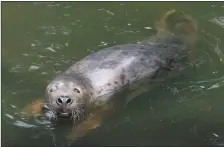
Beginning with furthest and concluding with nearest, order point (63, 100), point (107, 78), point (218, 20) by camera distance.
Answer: point (218, 20)
point (107, 78)
point (63, 100)

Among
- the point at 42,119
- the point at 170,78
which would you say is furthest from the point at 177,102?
the point at 42,119

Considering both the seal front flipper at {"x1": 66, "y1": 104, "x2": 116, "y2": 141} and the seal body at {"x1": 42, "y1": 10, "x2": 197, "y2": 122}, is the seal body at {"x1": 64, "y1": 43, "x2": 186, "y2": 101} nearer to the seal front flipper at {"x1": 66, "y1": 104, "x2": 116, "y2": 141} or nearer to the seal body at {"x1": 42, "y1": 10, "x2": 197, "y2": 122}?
the seal body at {"x1": 42, "y1": 10, "x2": 197, "y2": 122}

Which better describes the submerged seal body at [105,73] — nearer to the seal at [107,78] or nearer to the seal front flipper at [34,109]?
the seal at [107,78]

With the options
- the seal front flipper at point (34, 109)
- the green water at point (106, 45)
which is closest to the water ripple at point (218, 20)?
the green water at point (106, 45)

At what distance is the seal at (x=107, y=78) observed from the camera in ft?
18.1

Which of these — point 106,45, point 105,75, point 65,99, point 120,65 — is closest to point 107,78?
point 105,75

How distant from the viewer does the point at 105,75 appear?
6.20 metres

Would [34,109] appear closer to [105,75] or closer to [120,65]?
[105,75]

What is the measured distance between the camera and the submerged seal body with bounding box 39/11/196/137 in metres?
5.51

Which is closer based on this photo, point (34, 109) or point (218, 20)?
point (34, 109)

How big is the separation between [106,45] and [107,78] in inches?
53.4

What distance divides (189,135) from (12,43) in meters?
3.32

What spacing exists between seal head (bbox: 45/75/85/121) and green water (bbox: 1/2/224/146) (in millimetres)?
200

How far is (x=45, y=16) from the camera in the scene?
8320 millimetres
